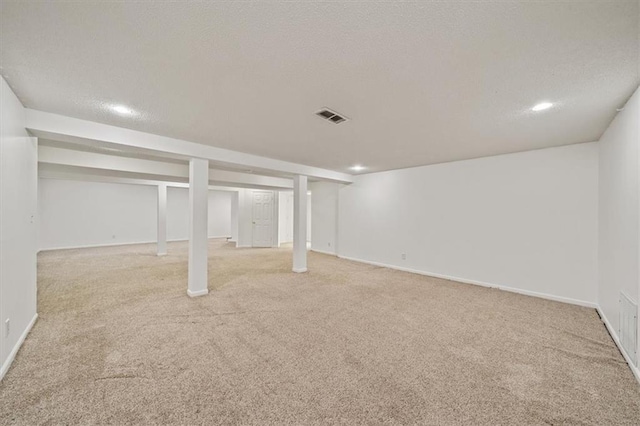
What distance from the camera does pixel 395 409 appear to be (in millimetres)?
1583

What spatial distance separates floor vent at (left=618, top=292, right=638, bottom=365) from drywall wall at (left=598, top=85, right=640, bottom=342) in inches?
3.1

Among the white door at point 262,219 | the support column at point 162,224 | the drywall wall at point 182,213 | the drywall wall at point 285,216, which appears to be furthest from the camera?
the drywall wall at point 285,216

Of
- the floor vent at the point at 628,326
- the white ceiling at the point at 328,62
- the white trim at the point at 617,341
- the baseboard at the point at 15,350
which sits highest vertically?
the white ceiling at the point at 328,62

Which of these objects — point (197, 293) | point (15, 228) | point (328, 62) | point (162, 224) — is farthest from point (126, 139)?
point (162, 224)

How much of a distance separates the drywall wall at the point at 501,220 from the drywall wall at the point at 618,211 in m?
0.25

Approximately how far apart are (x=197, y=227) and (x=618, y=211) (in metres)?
5.16

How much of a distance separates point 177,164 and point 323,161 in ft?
11.7

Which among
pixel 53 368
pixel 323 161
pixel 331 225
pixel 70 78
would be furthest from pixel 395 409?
pixel 331 225

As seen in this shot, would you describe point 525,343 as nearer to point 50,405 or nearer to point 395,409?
point 395,409

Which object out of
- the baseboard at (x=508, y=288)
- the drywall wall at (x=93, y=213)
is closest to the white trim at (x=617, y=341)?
the baseboard at (x=508, y=288)

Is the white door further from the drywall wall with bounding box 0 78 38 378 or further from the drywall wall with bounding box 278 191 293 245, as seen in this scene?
the drywall wall with bounding box 0 78 38 378

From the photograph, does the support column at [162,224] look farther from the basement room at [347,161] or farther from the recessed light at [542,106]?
the recessed light at [542,106]

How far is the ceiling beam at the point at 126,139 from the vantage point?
257cm

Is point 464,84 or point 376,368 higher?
point 464,84
